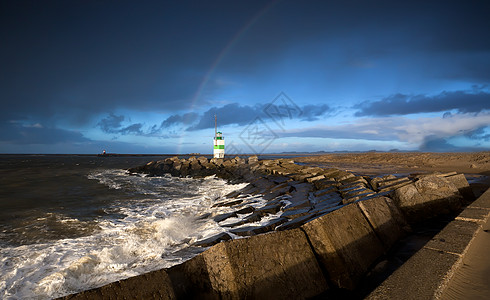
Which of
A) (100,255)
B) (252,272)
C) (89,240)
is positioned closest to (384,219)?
(252,272)

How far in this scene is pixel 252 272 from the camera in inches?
92.5

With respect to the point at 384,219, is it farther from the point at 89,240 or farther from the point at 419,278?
the point at 89,240

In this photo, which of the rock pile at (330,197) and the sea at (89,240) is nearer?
the sea at (89,240)

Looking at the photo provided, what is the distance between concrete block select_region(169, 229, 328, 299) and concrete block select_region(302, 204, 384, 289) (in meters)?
0.21

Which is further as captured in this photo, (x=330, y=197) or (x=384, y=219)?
(x=330, y=197)

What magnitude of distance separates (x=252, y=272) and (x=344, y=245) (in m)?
1.30

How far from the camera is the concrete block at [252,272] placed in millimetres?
2258

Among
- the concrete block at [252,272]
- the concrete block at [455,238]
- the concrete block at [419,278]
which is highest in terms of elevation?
the concrete block at [455,238]

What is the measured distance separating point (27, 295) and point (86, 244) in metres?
1.74

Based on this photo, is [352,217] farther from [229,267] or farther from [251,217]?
[251,217]

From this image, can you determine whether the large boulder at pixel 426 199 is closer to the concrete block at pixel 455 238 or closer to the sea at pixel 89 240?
the concrete block at pixel 455 238

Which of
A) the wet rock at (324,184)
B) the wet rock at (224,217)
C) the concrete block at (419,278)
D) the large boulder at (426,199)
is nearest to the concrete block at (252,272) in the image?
the concrete block at (419,278)

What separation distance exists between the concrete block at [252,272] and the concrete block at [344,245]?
8.3 inches

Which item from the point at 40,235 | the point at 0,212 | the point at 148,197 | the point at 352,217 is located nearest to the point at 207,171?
the point at 148,197
